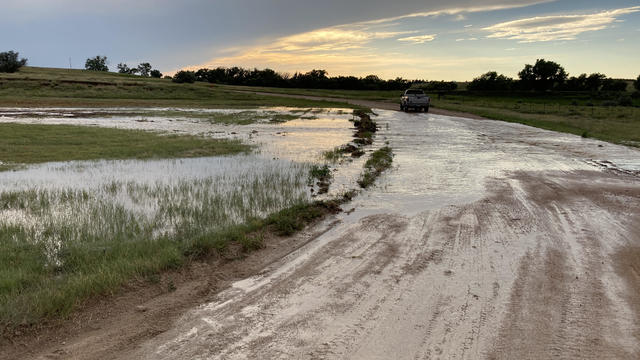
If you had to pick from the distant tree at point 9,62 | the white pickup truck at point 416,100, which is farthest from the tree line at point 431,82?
the white pickup truck at point 416,100

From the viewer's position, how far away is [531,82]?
3863 inches

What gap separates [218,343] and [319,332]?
0.97 m

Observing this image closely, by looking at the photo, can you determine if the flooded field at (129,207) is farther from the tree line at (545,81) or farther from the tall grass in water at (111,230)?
the tree line at (545,81)

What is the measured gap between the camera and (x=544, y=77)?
98.8 meters

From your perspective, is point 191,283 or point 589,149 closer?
point 191,283

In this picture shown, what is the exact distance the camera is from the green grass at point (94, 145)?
50.4 feet

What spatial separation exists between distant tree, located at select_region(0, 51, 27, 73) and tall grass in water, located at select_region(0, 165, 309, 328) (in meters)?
94.2

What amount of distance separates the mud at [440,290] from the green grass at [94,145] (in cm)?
1000

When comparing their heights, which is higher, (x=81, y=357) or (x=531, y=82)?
(x=531, y=82)

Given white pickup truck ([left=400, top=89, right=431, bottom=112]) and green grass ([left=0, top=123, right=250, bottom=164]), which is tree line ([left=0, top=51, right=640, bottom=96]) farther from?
green grass ([left=0, top=123, right=250, bottom=164])

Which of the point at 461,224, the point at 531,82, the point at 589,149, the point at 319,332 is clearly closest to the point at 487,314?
the point at 319,332

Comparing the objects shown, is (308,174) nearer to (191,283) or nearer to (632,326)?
(191,283)

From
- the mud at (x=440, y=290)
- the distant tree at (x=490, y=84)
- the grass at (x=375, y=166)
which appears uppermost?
the distant tree at (x=490, y=84)

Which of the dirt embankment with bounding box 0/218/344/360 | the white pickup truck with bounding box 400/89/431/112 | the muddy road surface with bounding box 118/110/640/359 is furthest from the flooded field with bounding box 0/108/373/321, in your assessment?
the white pickup truck with bounding box 400/89/431/112
